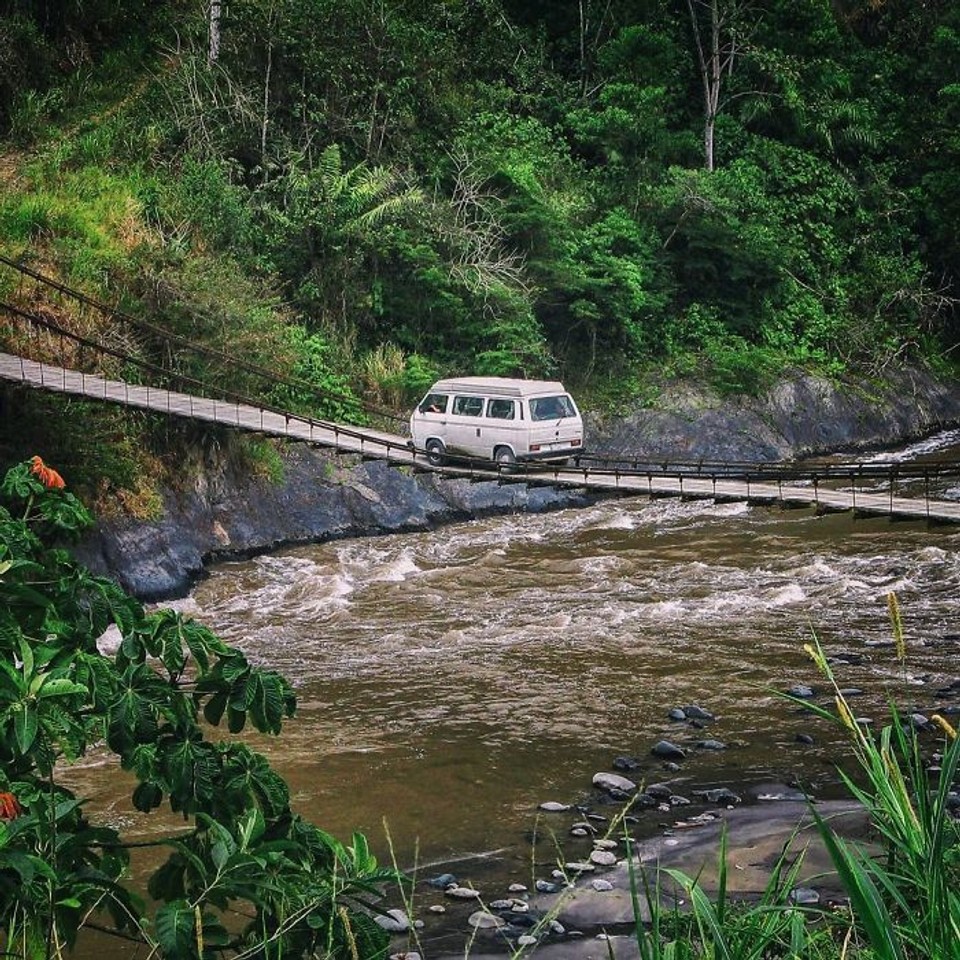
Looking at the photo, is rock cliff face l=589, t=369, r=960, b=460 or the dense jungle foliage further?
rock cliff face l=589, t=369, r=960, b=460

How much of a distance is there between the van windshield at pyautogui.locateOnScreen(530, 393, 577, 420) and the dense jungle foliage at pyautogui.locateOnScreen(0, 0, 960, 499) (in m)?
2.65

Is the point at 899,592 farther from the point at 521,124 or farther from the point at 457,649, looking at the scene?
the point at 521,124

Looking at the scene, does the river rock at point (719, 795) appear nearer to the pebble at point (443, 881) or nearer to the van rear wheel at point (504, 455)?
the pebble at point (443, 881)

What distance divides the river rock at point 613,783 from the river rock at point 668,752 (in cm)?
54

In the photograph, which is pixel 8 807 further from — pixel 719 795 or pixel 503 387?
pixel 503 387

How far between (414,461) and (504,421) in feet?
8.13

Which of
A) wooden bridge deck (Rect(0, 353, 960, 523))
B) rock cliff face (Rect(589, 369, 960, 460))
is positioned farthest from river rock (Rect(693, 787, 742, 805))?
rock cliff face (Rect(589, 369, 960, 460))

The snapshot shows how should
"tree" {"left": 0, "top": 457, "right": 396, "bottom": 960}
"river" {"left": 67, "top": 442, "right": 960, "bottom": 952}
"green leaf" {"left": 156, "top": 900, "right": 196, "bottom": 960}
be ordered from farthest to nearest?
"river" {"left": 67, "top": 442, "right": 960, "bottom": 952} < "tree" {"left": 0, "top": 457, "right": 396, "bottom": 960} < "green leaf" {"left": 156, "top": 900, "right": 196, "bottom": 960}

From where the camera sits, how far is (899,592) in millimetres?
15273

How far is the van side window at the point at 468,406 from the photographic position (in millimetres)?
18867

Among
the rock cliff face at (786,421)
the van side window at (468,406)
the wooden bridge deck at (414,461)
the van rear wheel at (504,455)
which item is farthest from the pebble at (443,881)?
the rock cliff face at (786,421)

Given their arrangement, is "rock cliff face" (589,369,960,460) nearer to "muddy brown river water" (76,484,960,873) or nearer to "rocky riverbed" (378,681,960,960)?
"muddy brown river water" (76,484,960,873)

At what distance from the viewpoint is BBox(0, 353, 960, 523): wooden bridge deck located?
13.5m

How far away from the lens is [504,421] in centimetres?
1842
